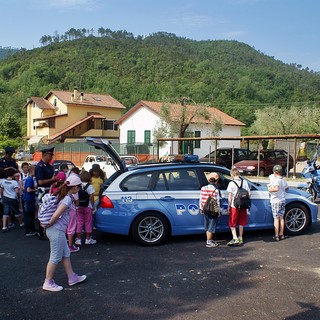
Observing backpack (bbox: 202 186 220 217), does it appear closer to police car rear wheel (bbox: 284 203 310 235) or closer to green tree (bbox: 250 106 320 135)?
police car rear wheel (bbox: 284 203 310 235)

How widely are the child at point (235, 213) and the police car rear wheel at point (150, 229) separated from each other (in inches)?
49.1

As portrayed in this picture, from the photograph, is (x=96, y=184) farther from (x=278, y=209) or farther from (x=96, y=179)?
(x=278, y=209)

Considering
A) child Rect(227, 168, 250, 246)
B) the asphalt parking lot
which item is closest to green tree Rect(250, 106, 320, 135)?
the asphalt parking lot

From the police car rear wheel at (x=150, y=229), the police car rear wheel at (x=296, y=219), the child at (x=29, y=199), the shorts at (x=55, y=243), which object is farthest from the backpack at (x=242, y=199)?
the child at (x=29, y=199)

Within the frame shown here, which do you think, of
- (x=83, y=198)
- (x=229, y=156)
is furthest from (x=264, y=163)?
(x=83, y=198)

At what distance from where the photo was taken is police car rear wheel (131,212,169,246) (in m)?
7.21

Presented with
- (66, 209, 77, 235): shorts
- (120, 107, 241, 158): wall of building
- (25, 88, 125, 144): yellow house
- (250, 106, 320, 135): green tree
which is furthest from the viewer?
(25, 88, 125, 144): yellow house

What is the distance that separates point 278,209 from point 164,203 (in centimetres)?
222

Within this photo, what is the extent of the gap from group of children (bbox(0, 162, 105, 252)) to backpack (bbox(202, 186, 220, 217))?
7.24 ft

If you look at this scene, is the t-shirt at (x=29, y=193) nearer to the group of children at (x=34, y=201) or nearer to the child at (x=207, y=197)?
the group of children at (x=34, y=201)

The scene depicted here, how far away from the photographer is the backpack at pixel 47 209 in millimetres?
4984

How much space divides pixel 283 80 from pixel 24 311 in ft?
277

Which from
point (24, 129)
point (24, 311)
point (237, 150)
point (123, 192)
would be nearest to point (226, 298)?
point (24, 311)

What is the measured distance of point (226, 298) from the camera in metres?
4.68
